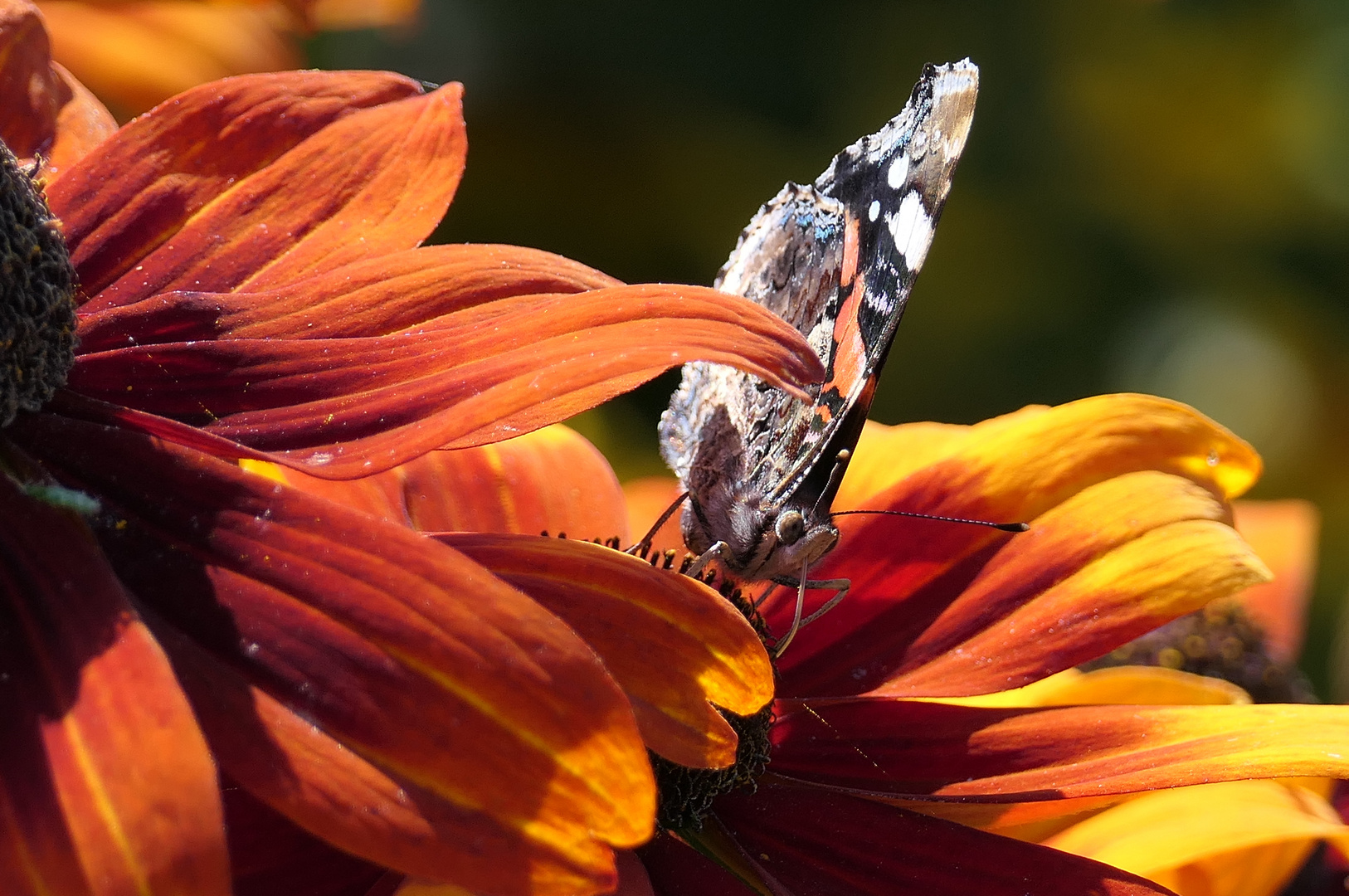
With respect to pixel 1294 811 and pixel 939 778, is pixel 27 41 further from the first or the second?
pixel 1294 811

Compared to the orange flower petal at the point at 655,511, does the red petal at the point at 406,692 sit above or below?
above

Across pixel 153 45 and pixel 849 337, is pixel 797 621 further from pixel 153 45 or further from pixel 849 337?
pixel 153 45

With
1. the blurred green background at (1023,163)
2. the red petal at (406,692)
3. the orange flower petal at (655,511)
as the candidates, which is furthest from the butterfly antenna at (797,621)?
the blurred green background at (1023,163)

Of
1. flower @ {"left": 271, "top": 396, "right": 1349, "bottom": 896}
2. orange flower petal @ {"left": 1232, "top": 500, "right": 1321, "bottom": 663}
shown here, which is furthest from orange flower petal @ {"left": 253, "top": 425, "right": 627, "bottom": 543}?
orange flower petal @ {"left": 1232, "top": 500, "right": 1321, "bottom": 663}

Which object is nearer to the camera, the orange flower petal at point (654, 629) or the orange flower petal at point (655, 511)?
the orange flower petal at point (654, 629)

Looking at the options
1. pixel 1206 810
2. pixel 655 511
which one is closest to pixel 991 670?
pixel 1206 810

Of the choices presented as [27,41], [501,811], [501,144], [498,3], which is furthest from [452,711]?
[498,3]

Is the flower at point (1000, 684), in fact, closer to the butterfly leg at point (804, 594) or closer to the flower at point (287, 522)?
the butterfly leg at point (804, 594)
